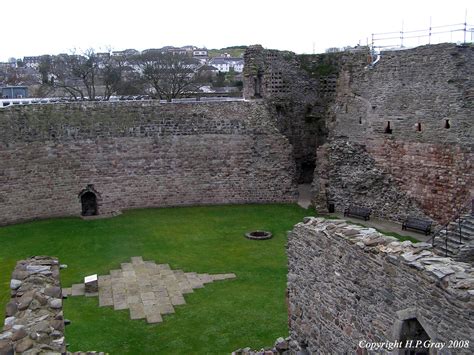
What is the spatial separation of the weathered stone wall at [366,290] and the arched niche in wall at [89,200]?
554 inches

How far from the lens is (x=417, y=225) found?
1845cm

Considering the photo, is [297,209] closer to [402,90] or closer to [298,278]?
[402,90]

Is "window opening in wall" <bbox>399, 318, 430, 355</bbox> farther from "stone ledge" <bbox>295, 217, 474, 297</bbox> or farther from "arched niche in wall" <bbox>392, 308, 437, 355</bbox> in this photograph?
"stone ledge" <bbox>295, 217, 474, 297</bbox>

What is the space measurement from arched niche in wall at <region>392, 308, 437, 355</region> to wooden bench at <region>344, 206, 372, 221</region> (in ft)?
47.1

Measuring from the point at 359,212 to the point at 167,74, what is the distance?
33.1 meters

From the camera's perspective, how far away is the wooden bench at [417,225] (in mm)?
18188

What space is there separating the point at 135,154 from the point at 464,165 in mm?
12300

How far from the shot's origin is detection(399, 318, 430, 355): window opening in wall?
607 cm

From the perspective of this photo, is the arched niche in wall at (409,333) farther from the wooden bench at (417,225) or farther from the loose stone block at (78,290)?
the wooden bench at (417,225)

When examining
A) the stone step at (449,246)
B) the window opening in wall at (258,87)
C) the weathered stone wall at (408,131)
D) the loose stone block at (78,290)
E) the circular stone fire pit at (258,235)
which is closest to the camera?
the stone step at (449,246)

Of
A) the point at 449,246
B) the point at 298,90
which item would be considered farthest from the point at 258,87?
the point at 449,246

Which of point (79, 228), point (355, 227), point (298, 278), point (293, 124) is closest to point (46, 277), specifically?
point (298, 278)

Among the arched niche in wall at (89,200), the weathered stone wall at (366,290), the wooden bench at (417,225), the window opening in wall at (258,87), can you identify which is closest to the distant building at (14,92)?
the arched niche in wall at (89,200)

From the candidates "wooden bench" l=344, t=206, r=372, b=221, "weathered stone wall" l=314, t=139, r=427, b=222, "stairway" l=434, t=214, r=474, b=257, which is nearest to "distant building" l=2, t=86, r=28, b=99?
"weathered stone wall" l=314, t=139, r=427, b=222
